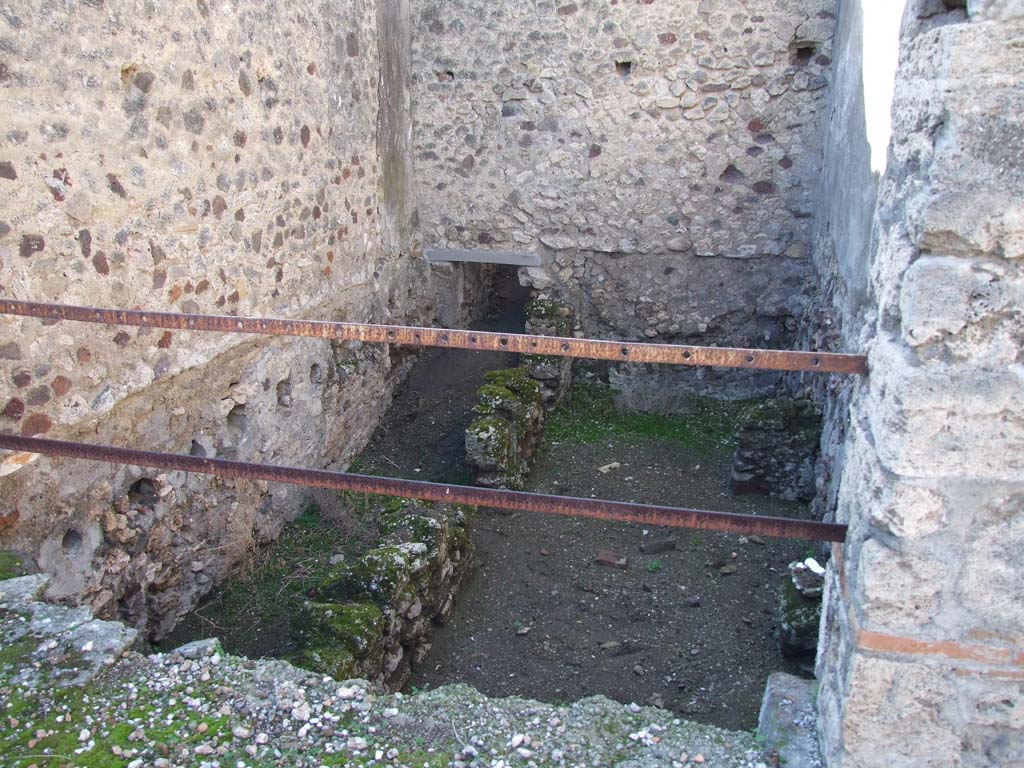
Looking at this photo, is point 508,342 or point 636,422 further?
point 636,422

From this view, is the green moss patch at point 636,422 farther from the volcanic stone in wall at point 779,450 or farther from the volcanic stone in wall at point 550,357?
the volcanic stone in wall at point 779,450

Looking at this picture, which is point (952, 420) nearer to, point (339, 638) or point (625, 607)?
point (339, 638)

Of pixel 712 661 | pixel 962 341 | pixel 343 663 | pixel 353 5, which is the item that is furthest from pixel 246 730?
pixel 353 5

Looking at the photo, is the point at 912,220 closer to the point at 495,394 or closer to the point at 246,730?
the point at 246,730

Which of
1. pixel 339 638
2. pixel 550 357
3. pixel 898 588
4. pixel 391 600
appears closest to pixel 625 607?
pixel 391 600

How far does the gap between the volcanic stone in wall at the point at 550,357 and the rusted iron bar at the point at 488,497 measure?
14.4ft

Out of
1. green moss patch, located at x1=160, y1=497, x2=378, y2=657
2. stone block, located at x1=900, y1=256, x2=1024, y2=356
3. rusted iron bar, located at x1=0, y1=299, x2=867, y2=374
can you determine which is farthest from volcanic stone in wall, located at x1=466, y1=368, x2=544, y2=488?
stone block, located at x1=900, y1=256, x2=1024, y2=356

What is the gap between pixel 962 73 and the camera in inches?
54.6

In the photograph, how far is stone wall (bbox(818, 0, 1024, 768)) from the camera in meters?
1.39

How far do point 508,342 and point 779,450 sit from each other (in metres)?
3.96

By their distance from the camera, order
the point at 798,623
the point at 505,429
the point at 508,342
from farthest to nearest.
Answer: the point at 505,429, the point at 798,623, the point at 508,342

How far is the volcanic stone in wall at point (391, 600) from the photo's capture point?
3.41 meters

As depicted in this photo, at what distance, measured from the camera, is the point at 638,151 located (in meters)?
6.54

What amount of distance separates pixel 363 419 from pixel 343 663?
2999 mm
